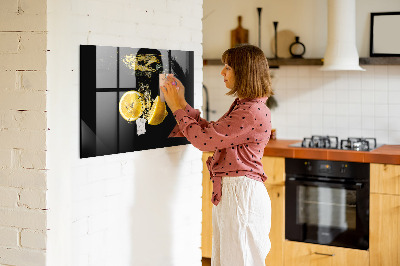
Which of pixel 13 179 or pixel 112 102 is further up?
pixel 112 102

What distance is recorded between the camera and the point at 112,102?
264cm

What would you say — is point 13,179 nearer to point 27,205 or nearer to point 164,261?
point 27,205

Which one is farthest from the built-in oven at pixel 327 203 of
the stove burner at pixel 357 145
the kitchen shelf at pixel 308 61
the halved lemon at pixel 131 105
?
the halved lemon at pixel 131 105

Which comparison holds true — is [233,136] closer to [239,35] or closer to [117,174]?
[117,174]

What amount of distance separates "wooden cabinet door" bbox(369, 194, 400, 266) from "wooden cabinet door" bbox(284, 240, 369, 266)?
0.31 feet

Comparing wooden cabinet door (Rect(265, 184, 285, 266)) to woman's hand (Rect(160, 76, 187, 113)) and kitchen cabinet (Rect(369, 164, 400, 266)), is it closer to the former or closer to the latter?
kitchen cabinet (Rect(369, 164, 400, 266))

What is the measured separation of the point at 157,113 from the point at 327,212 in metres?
1.96

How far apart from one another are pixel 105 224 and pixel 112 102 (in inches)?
21.6

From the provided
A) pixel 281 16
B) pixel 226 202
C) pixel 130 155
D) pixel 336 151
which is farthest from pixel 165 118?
pixel 281 16

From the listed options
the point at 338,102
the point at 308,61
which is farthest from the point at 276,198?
the point at 308,61

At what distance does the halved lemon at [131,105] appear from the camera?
2.71m

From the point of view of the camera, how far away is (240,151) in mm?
2836

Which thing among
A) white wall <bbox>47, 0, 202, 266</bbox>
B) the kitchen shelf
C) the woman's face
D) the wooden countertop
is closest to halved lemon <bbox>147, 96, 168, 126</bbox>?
white wall <bbox>47, 0, 202, 266</bbox>

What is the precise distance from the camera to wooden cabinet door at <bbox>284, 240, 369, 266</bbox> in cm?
425
